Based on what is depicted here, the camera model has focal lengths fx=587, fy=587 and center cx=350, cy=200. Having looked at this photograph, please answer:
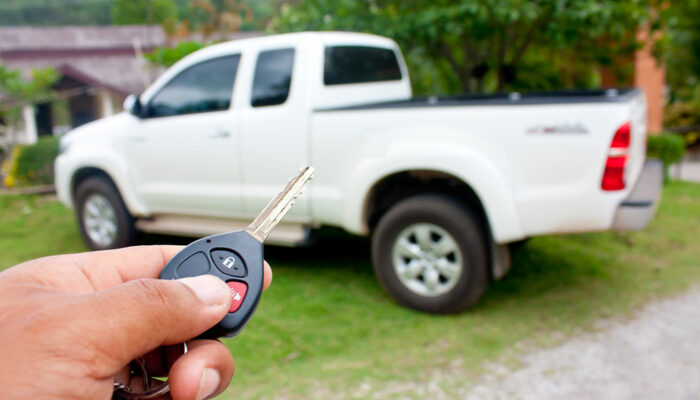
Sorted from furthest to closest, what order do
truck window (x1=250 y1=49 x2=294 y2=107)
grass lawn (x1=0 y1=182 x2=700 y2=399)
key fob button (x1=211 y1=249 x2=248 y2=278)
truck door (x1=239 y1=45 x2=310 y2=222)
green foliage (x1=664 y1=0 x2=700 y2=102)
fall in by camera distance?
green foliage (x1=664 y1=0 x2=700 y2=102), truck window (x1=250 y1=49 x2=294 y2=107), truck door (x1=239 y1=45 x2=310 y2=222), grass lawn (x1=0 y1=182 x2=700 y2=399), key fob button (x1=211 y1=249 x2=248 y2=278)

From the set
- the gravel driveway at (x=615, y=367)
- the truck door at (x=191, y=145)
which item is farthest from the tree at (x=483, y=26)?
the gravel driveway at (x=615, y=367)

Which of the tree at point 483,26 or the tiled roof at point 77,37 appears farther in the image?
the tiled roof at point 77,37

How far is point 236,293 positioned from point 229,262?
54mm

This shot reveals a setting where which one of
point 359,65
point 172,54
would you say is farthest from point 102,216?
point 172,54

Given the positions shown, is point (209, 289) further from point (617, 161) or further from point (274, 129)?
point (274, 129)

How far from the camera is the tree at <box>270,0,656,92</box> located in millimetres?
6332

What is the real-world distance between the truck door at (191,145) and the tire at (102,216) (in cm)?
33

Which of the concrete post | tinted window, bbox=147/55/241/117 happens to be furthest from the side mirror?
the concrete post

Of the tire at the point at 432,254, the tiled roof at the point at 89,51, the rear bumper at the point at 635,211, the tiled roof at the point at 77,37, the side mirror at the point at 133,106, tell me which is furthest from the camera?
the tiled roof at the point at 77,37

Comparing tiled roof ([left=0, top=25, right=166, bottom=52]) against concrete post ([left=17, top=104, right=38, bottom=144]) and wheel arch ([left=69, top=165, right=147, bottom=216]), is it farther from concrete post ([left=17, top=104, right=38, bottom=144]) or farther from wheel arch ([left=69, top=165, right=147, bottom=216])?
wheel arch ([left=69, top=165, right=147, bottom=216])

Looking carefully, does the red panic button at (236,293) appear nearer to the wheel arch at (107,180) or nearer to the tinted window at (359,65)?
the tinted window at (359,65)

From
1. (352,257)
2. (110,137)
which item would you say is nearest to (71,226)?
(110,137)

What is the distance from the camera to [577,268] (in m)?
4.98

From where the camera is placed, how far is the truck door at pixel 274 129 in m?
4.33
